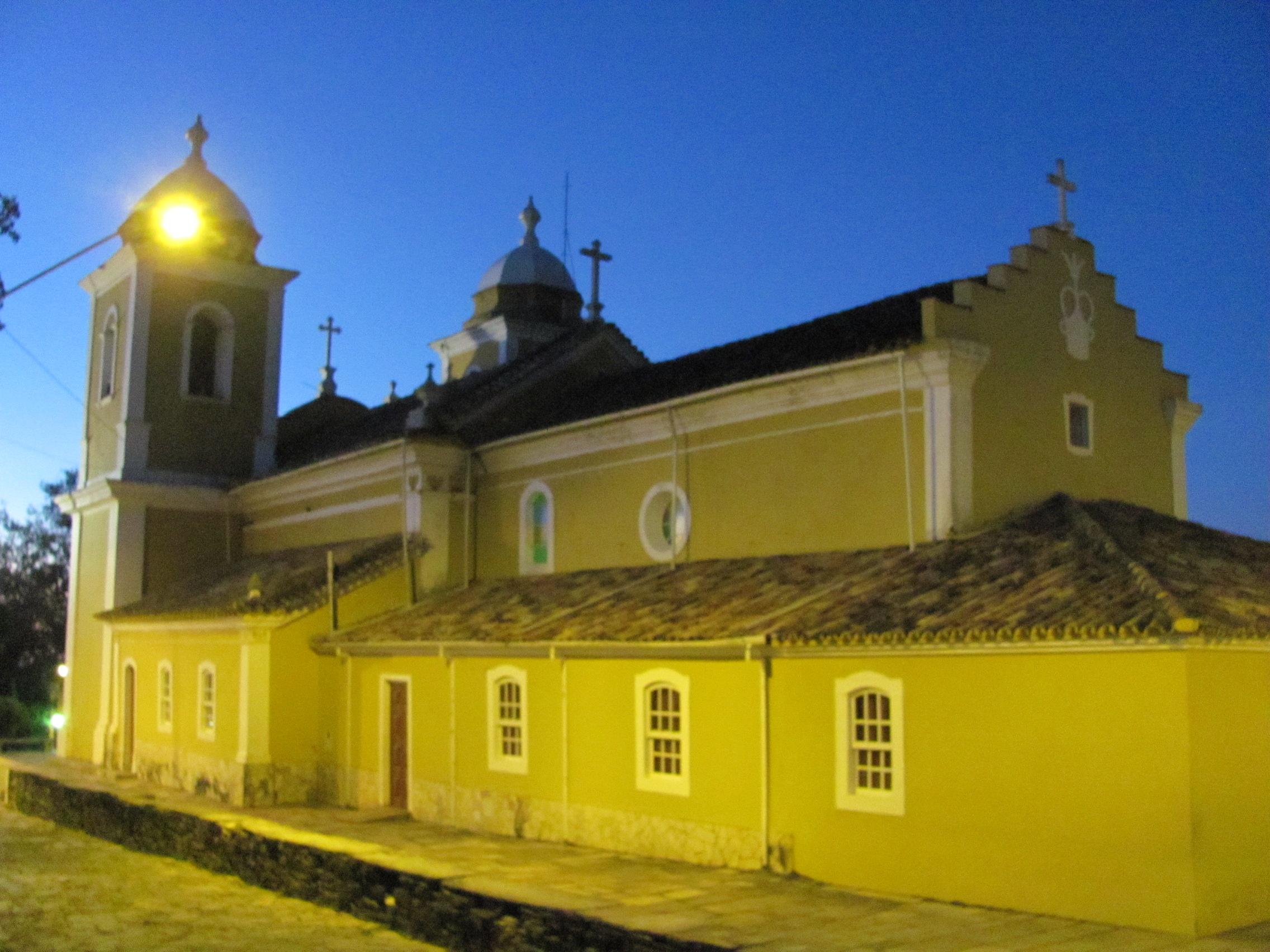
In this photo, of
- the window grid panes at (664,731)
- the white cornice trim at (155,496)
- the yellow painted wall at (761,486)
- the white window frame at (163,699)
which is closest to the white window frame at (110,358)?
the white cornice trim at (155,496)

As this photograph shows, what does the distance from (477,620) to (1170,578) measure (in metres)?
10.7

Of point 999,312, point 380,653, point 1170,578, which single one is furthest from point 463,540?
point 1170,578

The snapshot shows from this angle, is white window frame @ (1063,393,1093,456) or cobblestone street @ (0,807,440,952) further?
white window frame @ (1063,393,1093,456)

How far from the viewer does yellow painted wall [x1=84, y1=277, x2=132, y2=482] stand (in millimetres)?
32469

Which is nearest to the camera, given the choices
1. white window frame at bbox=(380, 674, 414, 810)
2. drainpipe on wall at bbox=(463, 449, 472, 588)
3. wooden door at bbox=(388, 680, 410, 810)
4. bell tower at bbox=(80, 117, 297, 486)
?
wooden door at bbox=(388, 680, 410, 810)

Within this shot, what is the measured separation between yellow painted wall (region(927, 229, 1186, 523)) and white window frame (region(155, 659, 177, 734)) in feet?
56.6

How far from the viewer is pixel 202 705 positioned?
2589cm

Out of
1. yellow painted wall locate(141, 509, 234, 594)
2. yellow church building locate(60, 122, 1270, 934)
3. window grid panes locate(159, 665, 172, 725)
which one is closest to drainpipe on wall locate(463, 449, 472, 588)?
yellow church building locate(60, 122, 1270, 934)

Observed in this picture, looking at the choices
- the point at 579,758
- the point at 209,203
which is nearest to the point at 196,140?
the point at 209,203

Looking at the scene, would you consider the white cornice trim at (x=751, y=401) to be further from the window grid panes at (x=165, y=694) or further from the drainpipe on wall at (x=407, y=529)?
the window grid panes at (x=165, y=694)

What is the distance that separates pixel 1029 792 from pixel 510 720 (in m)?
8.61

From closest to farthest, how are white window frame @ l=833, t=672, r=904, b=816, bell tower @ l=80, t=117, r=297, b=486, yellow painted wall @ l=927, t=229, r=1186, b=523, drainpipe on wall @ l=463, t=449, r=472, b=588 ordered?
white window frame @ l=833, t=672, r=904, b=816, yellow painted wall @ l=927, t=229, r=1186, b=523, drainpipe on wall @ l=463, t=449, r=472, b=588, bell tower @ l=80, t=117, r=297, b=486

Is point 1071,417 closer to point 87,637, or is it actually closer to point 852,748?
point 852,748

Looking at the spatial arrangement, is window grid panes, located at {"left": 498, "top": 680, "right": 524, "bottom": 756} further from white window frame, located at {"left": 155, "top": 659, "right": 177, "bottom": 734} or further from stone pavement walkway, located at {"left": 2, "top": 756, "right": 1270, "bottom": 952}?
white window frame, located at {"left": 155, "top": 659, "right": 177, "bottom": 734}
